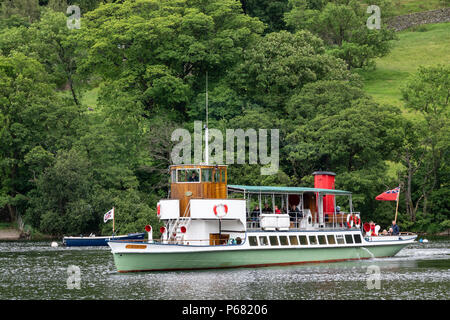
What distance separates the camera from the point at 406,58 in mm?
157125

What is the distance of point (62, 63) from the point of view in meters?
125

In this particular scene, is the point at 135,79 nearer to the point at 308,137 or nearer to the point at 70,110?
the point at 70,110

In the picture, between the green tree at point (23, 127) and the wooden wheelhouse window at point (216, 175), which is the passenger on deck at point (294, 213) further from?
the green tree at point (23, 127)

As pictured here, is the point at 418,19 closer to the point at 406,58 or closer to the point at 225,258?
the point at 406,58

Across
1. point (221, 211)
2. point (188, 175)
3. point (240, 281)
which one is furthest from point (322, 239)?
point (240, 281)

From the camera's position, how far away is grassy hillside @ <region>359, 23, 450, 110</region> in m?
140

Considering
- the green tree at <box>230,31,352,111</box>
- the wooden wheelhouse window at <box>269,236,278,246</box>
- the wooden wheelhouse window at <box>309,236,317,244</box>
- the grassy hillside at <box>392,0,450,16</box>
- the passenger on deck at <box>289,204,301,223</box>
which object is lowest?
the wooden wheelhouse window at <box>309,236,317,244</box>

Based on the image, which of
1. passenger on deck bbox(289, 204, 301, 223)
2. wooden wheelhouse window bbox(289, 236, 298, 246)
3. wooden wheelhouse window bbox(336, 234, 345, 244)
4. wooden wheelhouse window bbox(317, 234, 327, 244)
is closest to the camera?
wooden wheelhouse window bbox(289, 236, 298, 246)

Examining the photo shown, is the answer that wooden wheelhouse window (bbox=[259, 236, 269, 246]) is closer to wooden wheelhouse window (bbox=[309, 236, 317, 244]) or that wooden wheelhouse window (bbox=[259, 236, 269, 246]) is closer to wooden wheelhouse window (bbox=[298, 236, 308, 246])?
wooden wheelhouse window (bbox=[298, 236, 308, 246])

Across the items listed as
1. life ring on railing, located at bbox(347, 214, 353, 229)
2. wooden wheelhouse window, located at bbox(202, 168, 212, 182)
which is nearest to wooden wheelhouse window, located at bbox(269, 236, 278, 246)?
wooden wheelhouse window, located at bbox(202, 168, 212, 182)

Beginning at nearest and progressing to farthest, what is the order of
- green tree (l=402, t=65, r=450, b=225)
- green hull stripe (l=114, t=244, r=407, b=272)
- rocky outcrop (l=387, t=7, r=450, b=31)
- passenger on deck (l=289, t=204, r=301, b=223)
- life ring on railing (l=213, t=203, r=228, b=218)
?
green hull stripe (l=114, t=244, r=407, b=272)
life ring on railing (l=213, t=203, r=228, b=218)
passenger on deck (l=289, t=204, r=301, b=223)
green tree (l=402, t=65, r=450, b=225)
rocky outcrop (l=387, t=7, r=450, b=31)

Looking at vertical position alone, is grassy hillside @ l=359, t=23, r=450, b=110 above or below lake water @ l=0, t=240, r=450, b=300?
above
